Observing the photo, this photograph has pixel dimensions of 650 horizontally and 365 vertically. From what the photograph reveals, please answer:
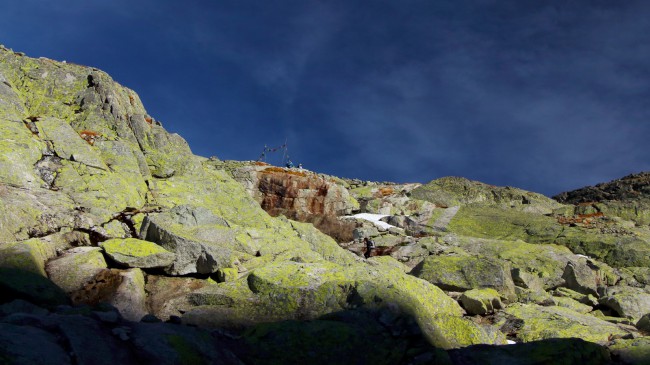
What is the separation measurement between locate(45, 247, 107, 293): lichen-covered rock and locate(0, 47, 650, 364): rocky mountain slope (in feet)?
0.16

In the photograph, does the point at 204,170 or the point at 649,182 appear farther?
the point at 649,182

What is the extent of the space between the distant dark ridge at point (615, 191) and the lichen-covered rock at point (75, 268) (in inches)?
3274

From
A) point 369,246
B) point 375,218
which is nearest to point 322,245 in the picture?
point 369,246

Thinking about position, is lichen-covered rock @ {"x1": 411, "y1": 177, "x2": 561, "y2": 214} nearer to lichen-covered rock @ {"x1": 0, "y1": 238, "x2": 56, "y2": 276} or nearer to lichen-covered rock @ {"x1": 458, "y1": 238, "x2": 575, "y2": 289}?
lichen-covered rock @ {"x1": 458, "y1": 238, "x2": 575, "y2": 289}

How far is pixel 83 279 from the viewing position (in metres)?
14.4

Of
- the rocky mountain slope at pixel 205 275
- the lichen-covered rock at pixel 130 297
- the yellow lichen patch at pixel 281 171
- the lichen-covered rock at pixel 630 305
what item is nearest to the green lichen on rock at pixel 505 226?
the rocky mountain slope at pixel 205 275

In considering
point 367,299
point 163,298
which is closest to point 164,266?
point 163,298

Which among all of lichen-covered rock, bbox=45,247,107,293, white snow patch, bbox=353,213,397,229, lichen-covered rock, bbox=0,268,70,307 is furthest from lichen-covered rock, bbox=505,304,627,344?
white snow patch, bbox=353,213,397,229

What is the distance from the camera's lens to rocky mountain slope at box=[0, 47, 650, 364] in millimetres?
11250

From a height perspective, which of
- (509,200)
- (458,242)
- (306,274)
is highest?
(509,200)

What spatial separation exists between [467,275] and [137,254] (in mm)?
15727

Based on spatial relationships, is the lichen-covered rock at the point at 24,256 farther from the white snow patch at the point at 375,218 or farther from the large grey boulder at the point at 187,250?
the white snow patch at the point at 375,218

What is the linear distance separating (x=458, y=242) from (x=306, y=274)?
26677 millimetres

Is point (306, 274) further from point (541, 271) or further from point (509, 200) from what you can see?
point (509, 200)
